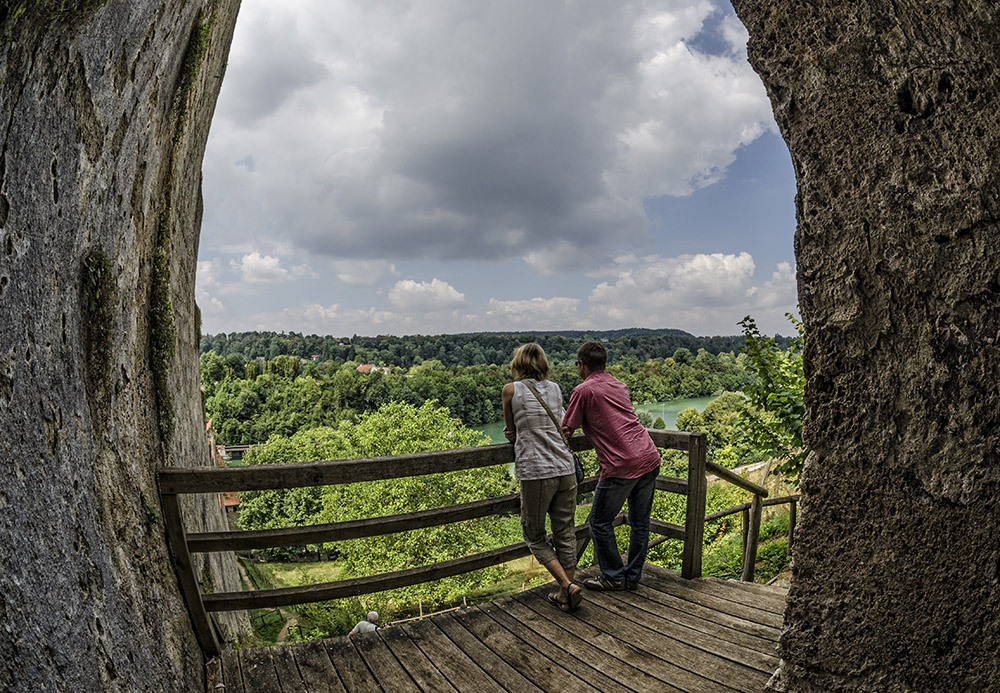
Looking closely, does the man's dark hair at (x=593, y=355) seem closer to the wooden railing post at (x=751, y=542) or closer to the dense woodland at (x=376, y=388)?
the wooden railing post at (x=751, y=542)

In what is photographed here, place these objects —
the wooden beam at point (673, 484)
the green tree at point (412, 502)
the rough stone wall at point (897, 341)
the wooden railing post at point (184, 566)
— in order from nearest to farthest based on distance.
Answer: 1. the rough stone wall at point (897, 341)
2. the wooden railing post at point (184, 566)
3. the wooden beam at point (673, 484)
4. the green tree at point (412, 502)

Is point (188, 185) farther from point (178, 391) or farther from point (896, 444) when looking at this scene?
point (896, 444)

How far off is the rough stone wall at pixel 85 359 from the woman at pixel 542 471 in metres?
1.94

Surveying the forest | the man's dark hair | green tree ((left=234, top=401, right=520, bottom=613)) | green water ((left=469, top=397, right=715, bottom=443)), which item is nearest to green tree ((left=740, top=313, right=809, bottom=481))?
the forest

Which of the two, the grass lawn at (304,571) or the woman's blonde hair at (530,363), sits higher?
the woman's blonde hair at (530,363)

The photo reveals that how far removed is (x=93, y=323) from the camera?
260 cm

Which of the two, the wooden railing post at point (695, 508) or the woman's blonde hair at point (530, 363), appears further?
the wooden railing post at point (695, 508)

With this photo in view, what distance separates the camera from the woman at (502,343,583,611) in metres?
3.48

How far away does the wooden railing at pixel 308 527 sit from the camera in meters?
2.98

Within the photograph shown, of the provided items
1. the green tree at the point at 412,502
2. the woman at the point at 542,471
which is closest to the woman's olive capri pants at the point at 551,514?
the woman at the point at 542,471

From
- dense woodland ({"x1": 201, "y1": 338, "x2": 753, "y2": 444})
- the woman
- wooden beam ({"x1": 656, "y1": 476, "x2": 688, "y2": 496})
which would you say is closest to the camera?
the woman

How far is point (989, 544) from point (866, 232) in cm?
85

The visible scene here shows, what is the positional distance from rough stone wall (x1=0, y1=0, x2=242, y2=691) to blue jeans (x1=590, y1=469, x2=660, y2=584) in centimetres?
240

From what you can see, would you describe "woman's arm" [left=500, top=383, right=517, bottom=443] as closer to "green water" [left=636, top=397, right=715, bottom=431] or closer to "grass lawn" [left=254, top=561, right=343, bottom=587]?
"grass lawn" [left=254, top=561, right=343, bottom=587]
